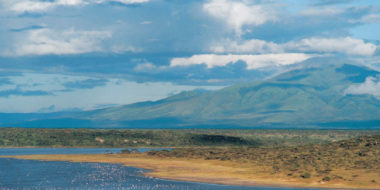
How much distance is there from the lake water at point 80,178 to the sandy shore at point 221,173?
188 inches

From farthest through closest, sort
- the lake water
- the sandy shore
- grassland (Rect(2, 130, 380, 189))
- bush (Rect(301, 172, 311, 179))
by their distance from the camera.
Result: 1. bush (Rect(301, 172, 311, 179))
2. grassland (Rect(2, 130, 380, 189))
3. the sandy shore
4. the lake water

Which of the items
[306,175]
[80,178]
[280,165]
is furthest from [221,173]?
[80,178]

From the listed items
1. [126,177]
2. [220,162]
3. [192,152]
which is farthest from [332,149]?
[126,177]

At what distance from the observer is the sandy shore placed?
264 feet

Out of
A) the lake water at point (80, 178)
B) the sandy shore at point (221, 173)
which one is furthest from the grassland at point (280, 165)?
the lake water at point (80, 178)

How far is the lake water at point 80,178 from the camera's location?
76.3 m

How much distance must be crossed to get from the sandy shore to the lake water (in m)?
4.77

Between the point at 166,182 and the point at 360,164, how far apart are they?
3454cm

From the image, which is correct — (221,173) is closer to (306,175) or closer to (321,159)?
(306,175)

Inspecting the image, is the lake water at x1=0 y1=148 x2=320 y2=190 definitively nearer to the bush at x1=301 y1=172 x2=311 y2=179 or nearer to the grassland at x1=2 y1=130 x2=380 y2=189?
the grassland at x1=2 y1=130 x2=380 y2=189

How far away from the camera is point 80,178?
86750mm

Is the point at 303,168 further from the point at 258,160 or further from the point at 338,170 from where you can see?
the point at 258,160

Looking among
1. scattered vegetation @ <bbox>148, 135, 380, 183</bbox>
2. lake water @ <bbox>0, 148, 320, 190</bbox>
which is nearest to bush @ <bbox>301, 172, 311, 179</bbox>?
→ scattered vegetation @ <bbox>148, 135, 380, 183</bbox>

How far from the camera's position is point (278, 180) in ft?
279
